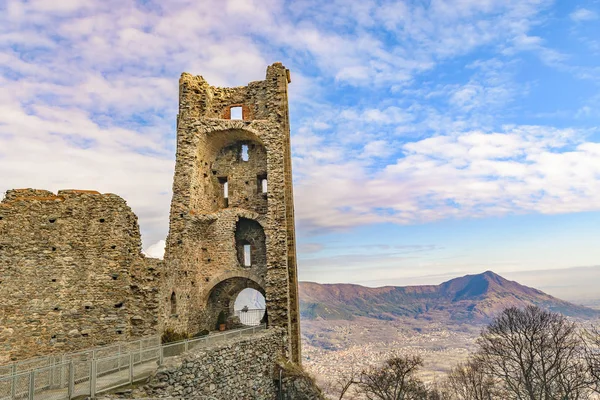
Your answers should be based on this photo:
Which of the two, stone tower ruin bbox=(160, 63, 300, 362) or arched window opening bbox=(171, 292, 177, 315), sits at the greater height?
stone tower ruin bbox=(160, 63, 300, 362)

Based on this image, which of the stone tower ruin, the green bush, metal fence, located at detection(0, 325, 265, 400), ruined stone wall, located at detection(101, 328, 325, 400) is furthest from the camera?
the stone tower ruin

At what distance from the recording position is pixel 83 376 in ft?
35.8

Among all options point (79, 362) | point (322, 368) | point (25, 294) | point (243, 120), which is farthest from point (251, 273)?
point (322, 368)

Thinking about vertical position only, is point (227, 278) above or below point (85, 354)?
above

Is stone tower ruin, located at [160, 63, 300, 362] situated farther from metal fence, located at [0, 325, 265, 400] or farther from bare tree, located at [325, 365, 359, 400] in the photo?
metal fence, located at [0, 325, 265, 400]

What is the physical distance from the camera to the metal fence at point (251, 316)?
24.1m

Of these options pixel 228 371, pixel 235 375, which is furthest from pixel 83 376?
pixel 235 375

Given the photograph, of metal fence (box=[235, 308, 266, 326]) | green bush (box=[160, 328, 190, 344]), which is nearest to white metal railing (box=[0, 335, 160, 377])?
green bush (box=[160, 328, 190, 344])

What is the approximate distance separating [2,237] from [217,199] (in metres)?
13.2

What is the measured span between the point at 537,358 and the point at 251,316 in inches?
666

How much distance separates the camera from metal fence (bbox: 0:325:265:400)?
9.42 metres

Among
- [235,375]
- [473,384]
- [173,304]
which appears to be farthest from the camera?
[473,384]

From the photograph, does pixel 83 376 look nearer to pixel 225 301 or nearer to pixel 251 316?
pixel 251 316

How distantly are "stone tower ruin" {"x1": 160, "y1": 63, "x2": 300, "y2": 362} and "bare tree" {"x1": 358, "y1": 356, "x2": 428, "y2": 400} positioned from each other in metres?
5.48
